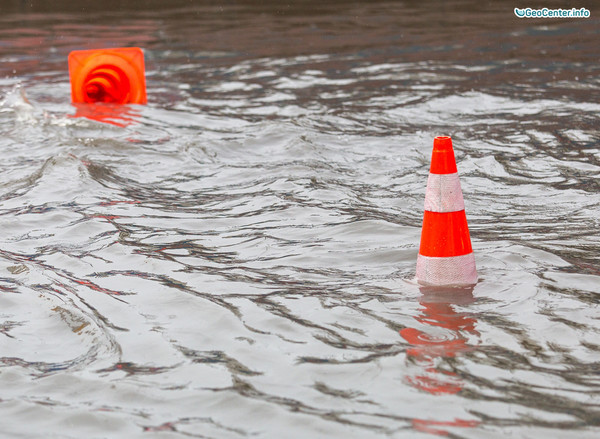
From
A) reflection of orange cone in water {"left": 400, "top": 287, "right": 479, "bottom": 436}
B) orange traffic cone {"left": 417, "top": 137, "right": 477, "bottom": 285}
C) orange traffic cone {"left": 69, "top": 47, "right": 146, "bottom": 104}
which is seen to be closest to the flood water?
reflection of orange cone in water {"left": 400, "top": 287, "right": 479, "bottom": 436}

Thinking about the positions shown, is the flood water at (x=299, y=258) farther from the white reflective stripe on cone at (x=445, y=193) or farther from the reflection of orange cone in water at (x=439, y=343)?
the white reflective stripe on cone at (x=445, y=193)

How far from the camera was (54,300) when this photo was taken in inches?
212

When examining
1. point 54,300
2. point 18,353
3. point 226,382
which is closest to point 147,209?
point 54,300

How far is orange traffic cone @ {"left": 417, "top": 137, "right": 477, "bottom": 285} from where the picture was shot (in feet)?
17.3

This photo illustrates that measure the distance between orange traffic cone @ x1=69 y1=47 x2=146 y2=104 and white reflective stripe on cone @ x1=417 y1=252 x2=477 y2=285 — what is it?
25.2 feet

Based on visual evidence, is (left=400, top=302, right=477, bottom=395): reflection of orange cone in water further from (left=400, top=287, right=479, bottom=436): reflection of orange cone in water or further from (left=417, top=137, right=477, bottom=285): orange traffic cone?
(left=417, top=137, right=477, bottom=285): orange traffic cone

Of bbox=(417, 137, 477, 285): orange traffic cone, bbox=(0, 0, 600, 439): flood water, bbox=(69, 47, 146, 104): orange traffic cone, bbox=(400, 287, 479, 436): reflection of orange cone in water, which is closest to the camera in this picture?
bbox=(400, 287, 479, 436): reflection of orange cone in water

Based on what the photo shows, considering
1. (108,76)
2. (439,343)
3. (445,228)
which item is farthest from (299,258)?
(108,76)

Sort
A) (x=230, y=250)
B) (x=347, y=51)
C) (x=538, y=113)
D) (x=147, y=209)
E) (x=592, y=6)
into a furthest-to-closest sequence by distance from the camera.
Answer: (x=592, y=6)
(x=347, y=51)
(x=538, y=113)
(x=147, y=209)
(x=230, y=250)

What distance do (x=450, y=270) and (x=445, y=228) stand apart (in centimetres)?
23

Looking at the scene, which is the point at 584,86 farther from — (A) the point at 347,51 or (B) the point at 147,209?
(B) the point at 147,209

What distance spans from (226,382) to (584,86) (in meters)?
9.49

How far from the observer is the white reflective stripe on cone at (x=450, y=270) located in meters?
5.27

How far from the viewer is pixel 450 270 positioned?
527cm
